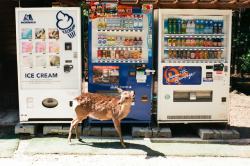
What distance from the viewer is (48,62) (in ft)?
18.9

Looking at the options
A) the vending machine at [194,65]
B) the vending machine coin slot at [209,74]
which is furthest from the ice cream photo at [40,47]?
the vending machine coin slot at [209,74]

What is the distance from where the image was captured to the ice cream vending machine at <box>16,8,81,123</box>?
18.6 ft

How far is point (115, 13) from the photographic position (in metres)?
5.59

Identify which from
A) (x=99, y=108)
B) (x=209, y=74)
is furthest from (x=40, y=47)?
(x=209, y=74)

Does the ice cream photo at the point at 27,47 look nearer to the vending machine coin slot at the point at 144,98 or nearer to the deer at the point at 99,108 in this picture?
the deer at the point at 99,108

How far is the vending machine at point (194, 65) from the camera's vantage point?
18.8ft

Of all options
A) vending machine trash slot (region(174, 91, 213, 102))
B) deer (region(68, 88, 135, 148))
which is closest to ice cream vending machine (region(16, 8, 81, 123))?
deer (region(68, 88, 135, 148))

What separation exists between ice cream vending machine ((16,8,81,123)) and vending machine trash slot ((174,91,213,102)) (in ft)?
6.89

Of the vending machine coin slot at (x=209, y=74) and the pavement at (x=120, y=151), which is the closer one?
the pavement at (x=120, y=151)

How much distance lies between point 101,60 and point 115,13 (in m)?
0.99

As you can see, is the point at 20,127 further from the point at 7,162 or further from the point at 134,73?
the point at 134,73

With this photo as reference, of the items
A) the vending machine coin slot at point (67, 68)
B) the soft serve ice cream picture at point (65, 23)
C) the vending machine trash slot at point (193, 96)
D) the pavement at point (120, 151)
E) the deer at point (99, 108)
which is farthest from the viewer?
the vending machine trash slot at point (193, 96)

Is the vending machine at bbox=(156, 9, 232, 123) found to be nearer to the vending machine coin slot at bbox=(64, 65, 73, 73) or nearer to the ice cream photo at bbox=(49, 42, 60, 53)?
the vending machine coin slot at bbox=(64, 65, 73, 73)

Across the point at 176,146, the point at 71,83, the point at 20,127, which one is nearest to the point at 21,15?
the point at 71,83
